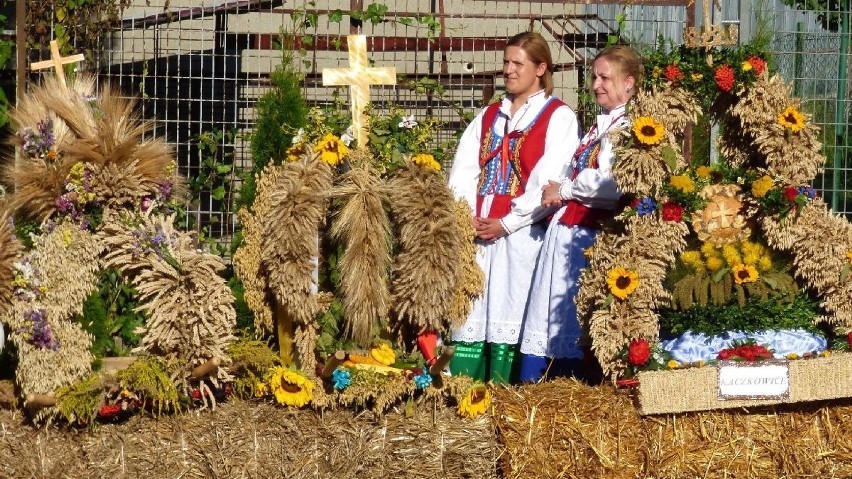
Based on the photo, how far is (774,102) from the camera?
16.6ft

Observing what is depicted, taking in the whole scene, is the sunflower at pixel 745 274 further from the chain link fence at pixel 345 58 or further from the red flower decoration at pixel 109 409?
the red flower decoration at pixel 109 409

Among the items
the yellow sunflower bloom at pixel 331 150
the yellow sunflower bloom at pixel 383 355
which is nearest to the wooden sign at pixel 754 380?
the yellow sunflower bloom at pixel 383 355

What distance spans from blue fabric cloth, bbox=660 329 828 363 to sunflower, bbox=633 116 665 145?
85 cm

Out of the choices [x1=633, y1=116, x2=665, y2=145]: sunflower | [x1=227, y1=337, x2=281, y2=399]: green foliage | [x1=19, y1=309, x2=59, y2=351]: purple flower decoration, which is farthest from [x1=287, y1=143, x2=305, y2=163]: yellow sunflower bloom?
[x1=633, y1=116, x2=665, y2=145]: sunflower

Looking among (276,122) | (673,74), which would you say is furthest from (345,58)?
(673,74)

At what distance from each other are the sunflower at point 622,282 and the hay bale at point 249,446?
0.84m

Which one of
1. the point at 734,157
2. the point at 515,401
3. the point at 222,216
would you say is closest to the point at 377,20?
the point at 222,216

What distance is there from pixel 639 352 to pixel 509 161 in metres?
1.43

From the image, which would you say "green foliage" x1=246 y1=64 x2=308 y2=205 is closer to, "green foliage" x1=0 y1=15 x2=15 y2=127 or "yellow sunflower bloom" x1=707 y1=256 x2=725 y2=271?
"green foliage" x1=0 y1=15 x2=15 y2=127

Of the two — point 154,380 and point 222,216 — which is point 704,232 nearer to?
point 154,380

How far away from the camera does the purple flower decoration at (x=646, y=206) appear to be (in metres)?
4.94

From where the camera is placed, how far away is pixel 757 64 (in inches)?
199

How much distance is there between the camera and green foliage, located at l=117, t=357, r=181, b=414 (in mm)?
4578

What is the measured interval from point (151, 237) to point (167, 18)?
2671 millimetres
